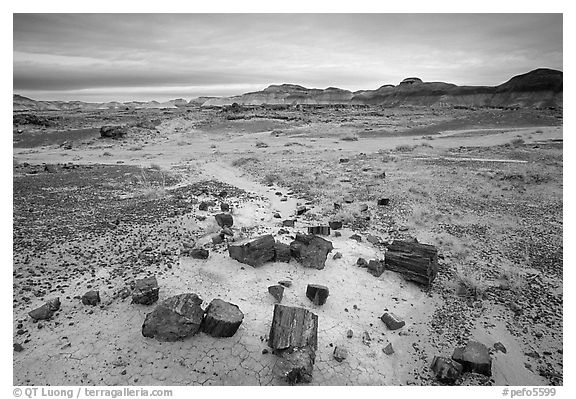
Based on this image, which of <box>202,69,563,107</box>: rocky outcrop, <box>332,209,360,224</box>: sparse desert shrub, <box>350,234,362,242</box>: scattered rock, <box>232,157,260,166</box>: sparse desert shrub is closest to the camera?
<box>350,234,362,242</box>: scattered rock

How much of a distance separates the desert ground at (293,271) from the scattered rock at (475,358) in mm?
120

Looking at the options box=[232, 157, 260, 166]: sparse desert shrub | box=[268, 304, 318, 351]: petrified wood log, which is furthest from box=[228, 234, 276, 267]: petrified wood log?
box=[232, 157, 260, 166]: sparse desert shrub

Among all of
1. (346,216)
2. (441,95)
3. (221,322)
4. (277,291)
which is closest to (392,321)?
(277,291)

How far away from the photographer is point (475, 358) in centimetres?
594

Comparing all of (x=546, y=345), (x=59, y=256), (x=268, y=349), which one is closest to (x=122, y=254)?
(x=59, y=256)

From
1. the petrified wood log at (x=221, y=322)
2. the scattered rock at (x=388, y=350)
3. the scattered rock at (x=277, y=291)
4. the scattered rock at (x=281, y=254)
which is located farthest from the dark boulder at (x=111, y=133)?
the scattered rock at (x=388, y=350)

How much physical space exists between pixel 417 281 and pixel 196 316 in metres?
5.01

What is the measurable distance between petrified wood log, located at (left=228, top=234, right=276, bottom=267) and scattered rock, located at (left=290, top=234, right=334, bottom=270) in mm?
607

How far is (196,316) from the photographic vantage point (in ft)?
19.8

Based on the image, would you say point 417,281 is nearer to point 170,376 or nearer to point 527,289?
point 527,289

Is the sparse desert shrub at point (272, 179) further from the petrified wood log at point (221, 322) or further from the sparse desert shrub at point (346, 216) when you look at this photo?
the petrified wood log at point (221, 322)

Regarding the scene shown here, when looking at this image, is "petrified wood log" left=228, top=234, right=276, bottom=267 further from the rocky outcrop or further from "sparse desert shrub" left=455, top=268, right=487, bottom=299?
the rocky outcrop

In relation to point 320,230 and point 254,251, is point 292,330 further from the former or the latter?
point 320,230

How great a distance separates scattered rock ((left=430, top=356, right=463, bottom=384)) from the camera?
5.73 m
